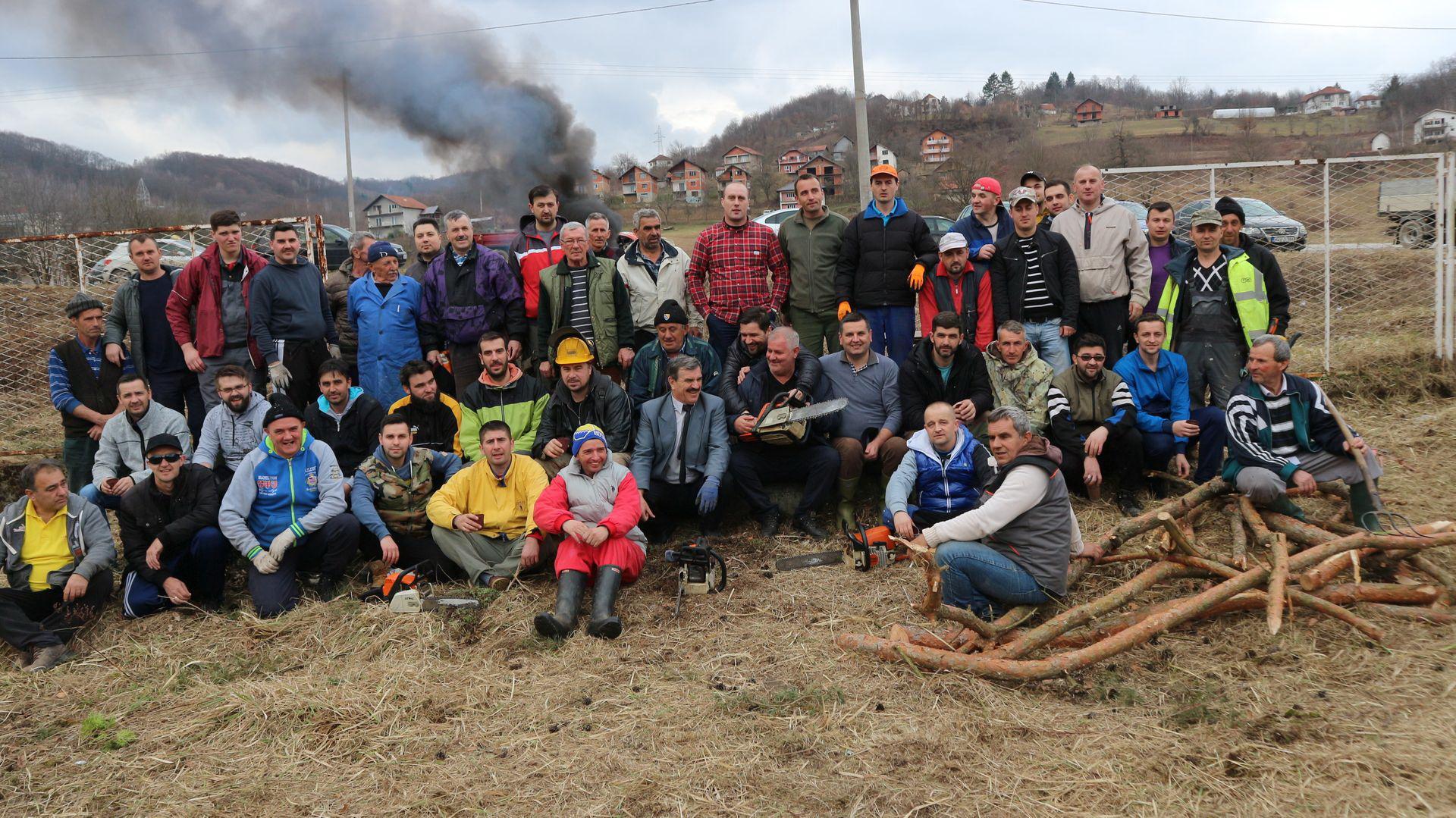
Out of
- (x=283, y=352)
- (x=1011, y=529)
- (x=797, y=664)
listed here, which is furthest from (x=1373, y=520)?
(x=283, y=352)

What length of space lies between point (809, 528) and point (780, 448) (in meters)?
0.56

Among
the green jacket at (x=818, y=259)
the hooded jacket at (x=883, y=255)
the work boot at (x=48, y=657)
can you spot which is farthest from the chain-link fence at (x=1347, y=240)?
the work boot at (x=48, y=657)

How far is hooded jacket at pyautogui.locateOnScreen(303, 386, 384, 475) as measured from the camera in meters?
6.45

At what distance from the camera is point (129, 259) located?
16203mm

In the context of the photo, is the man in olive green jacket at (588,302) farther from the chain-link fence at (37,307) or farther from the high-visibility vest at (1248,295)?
the chain-link fence at (37,307)

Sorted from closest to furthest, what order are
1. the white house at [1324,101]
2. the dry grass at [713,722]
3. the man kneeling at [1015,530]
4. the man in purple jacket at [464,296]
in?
1. the dry grass at [713,722]
2. the man kneeling at [1015,530]
3. the man in purple jacket at [464,296]
4. the white house at [1324,101]

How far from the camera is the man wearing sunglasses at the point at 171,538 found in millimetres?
5672

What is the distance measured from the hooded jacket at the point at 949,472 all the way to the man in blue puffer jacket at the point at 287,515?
3.32m

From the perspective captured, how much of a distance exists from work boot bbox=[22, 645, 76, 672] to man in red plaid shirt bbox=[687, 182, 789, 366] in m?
4.42

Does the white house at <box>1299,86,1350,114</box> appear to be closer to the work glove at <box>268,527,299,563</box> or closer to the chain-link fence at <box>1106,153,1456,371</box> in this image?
the chain-link fence at <box>1106,153,1456,371</box>

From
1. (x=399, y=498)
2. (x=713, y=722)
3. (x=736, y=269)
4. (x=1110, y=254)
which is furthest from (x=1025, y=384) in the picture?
(x=399, y=498)

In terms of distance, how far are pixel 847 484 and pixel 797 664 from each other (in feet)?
6.85

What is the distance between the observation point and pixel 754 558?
609 centimetres

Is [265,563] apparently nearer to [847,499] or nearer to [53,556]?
[53,556]
